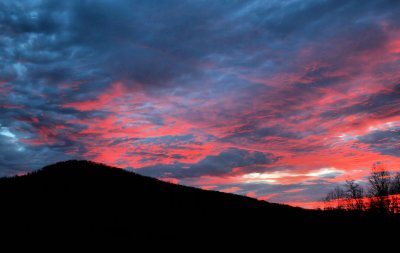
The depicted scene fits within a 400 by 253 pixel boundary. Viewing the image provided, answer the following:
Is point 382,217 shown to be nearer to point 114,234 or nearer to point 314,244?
point 314,244

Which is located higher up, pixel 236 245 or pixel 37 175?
pixel 37 175

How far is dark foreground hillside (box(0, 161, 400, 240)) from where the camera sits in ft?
67.4

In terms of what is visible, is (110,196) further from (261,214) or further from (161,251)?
(261,214)

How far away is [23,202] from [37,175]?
688cm

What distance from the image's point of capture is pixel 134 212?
23.9m

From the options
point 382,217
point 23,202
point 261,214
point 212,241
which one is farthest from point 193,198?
point 382,217

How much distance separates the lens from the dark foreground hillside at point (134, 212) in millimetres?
20544

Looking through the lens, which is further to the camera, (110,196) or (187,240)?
(110,196)

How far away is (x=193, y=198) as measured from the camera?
104 ft

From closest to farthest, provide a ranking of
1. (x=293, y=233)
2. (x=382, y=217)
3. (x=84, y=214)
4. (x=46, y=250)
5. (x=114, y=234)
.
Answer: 1. (x=46, y=250)
2. (x=114, y=234)
3. (x=84, y=214)
4. (x=293, y=233)
5. (x=382, y=217)

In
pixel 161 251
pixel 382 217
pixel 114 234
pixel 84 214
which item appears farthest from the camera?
pixel 382 217

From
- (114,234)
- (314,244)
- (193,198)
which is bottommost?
(314,244)

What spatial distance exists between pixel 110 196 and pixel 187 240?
9.30 metres

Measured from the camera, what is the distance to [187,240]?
20.3 meters
